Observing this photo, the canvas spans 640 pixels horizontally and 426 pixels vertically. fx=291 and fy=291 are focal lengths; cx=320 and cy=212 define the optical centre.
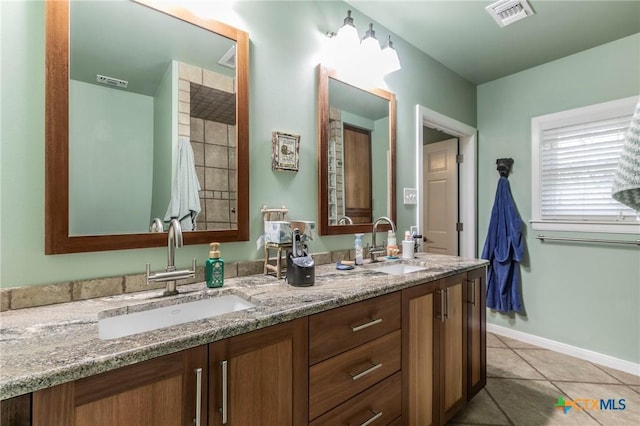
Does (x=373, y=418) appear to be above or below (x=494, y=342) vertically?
above

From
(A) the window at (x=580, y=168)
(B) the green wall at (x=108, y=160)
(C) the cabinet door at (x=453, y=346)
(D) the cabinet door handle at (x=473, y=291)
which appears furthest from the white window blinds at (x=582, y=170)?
(B) the green wall at (x=108, y=160)

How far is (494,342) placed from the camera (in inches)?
109

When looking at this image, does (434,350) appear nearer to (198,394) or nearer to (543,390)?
(198,394)

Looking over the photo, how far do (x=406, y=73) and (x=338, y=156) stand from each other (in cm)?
106

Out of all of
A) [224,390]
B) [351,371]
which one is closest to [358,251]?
[351,371]

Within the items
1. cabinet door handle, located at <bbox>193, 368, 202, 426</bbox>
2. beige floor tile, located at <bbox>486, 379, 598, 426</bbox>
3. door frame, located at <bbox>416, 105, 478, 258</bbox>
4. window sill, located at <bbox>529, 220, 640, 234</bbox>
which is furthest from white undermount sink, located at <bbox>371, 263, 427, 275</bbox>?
window sill, located at <bbox>529, 220, 640, 234</bbox>

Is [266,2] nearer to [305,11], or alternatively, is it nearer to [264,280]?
[305,11]

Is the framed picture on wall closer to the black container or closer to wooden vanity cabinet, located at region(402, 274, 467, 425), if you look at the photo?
the black container

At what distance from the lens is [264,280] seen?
4.33 feet

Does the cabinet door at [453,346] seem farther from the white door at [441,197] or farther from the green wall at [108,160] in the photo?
the white door at [441,197]

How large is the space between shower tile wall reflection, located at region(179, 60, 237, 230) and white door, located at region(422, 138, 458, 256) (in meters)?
2.47

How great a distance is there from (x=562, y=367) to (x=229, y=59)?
319 cm

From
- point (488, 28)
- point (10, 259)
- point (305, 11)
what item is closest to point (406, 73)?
point (488, 28)

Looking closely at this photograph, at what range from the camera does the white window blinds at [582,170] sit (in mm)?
2293
